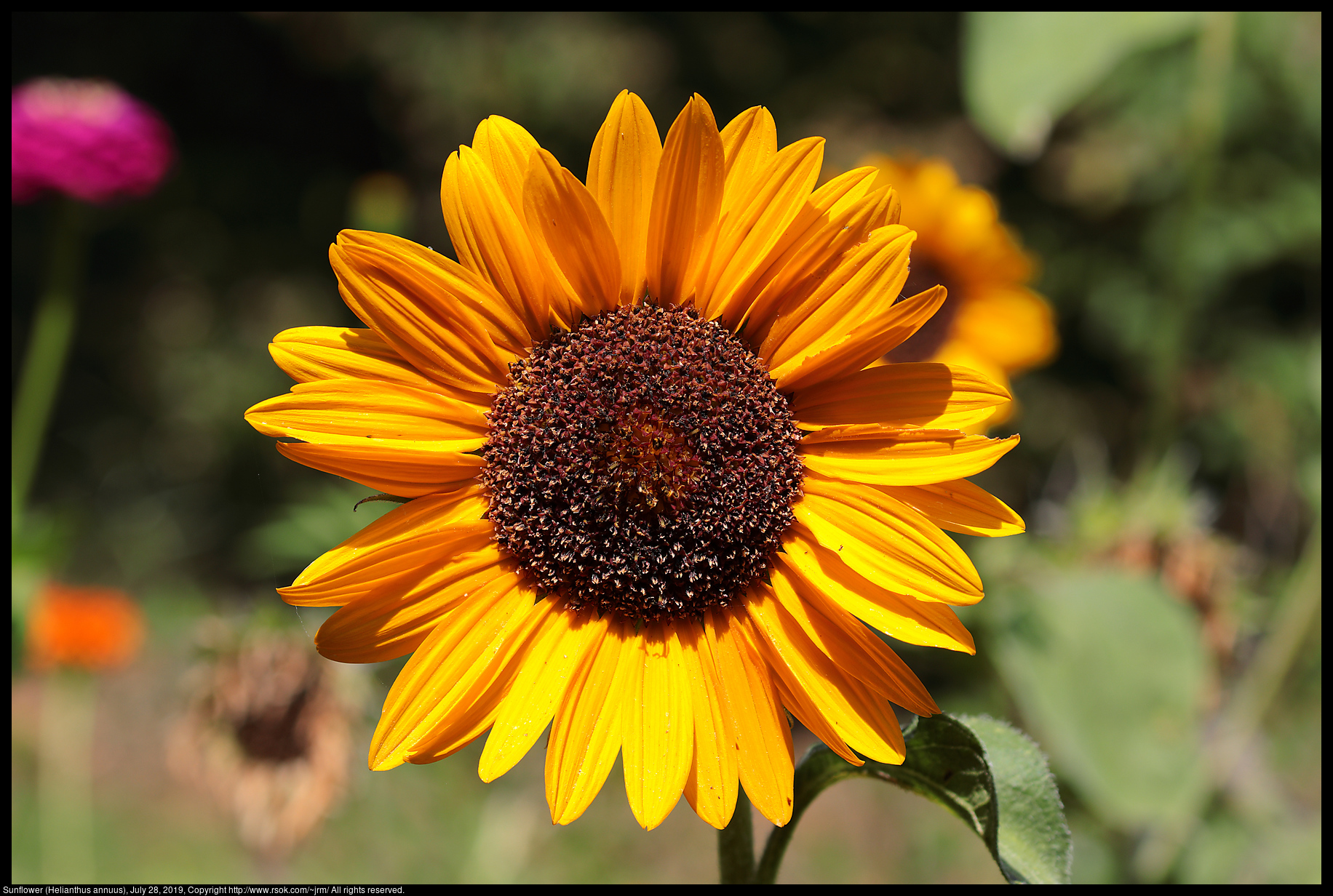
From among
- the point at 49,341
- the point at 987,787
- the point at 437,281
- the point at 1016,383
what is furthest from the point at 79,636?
the point at 1016,383

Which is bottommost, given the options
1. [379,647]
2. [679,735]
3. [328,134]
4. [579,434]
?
[679,735]

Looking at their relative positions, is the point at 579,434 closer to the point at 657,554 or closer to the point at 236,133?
the point at 657,554

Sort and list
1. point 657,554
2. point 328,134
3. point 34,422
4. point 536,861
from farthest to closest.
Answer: point 328,134 < point 536,861 < point 34,422 < point 657,554

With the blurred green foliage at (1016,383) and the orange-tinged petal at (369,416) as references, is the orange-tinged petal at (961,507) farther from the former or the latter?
the blurred green foliage at (1016,383)

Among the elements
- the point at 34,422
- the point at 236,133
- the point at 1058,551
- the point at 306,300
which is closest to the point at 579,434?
the point at 1058,551

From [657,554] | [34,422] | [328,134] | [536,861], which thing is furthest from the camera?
[328,134]

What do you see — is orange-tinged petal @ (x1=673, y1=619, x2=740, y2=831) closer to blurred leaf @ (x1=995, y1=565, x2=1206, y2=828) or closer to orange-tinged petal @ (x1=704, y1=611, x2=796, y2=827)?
orange-tinged petal @ (x1=704, y1=611, x2=796, y2=827)

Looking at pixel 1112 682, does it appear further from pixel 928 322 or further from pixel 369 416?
pixel 369 416
